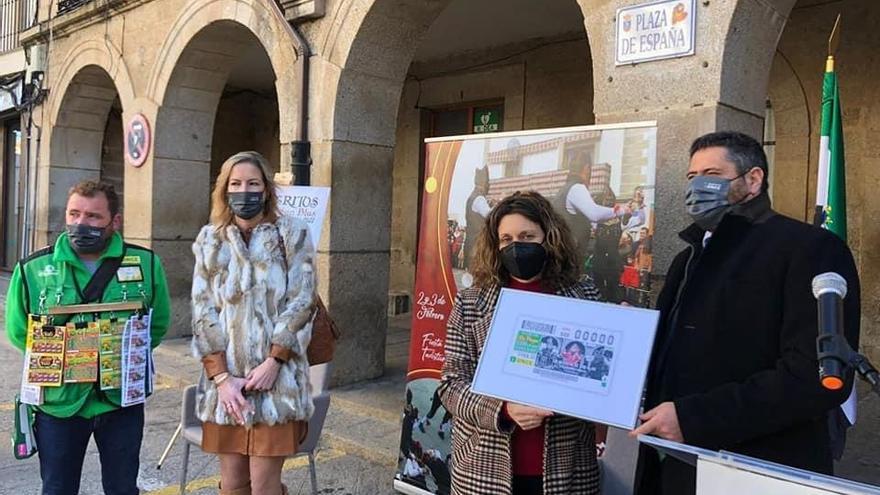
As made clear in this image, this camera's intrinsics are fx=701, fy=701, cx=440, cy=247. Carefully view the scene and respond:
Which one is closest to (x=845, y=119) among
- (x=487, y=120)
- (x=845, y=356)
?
(x=487, y=120)

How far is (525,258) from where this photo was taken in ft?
7.28

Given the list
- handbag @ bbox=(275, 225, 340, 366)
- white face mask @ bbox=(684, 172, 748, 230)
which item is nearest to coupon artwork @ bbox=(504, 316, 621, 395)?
white face mask @ bbox=(684, 172, 748, 230)

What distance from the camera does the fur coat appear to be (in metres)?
2.67

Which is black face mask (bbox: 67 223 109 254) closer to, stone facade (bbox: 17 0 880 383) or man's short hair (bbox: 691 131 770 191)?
man's short hair (bbox: 691 131 770 191)

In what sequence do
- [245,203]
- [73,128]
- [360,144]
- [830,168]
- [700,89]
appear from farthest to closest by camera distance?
[73,128] → [360,144] → [700,89] → [830,168] → [245,203]

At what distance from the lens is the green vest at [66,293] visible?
2.74 meters

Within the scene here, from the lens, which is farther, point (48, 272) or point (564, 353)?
point (48, 272)

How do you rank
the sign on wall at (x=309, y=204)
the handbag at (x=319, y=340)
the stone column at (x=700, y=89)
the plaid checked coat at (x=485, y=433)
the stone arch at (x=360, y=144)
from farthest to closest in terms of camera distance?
the stone arch at (x=360, y=144)
the sign on wall at (x=309, y=204)
the stone column at (x=700, y=89)
the handbag at (x=319, y=340)
the plaid checked coat at (x=485, y=433)

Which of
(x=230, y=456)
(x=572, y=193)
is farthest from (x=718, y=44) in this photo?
(x=230, y=456)

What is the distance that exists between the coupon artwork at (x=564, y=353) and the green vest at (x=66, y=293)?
178cm

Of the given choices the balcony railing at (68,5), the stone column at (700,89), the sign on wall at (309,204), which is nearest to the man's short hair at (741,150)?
the stone column at (700,89)

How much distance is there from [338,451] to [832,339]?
4023mm

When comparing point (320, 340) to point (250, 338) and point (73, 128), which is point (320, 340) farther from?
point (73, 128)

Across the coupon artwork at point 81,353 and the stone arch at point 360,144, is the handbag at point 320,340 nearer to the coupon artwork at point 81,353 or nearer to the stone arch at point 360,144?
the coupon artwork at point 81,353
